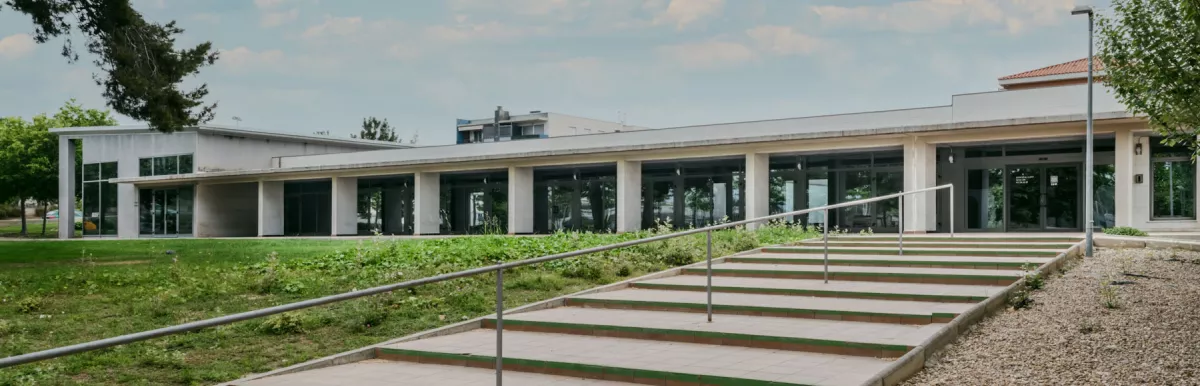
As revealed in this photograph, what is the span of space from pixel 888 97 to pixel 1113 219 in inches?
1619

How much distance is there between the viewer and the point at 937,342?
7.70m

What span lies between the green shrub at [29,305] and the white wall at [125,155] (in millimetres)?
36629

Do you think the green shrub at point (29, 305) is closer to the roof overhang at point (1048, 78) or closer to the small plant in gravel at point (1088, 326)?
the small plant in gravel at point (1088, 326)

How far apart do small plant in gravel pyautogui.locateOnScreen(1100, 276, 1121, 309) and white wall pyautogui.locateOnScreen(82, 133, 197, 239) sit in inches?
1710

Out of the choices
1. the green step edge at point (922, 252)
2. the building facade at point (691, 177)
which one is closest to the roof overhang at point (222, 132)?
the building facade at point (691, 177)

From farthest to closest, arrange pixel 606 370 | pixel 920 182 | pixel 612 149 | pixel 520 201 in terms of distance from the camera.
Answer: pixel 520 201 → pixel 612 149 → pixel 920 182 → pixel 606 370

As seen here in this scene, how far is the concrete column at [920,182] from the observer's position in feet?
79.9

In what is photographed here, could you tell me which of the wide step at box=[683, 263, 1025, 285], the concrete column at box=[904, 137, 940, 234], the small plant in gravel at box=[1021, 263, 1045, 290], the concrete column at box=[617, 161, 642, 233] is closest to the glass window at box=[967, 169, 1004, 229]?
the concrete column at box=[904, 137, 940, 234]

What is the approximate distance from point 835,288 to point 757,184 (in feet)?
56.0

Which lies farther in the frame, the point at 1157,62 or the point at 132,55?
the point at 132,55

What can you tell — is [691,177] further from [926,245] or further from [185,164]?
[185,164]

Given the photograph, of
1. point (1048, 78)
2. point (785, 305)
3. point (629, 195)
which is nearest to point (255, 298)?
point (785, 305)

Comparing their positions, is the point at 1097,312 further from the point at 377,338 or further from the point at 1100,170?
the point at 1100,170

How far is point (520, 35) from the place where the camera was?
69.1 meters
